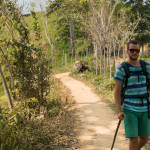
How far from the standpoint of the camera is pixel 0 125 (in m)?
3.38

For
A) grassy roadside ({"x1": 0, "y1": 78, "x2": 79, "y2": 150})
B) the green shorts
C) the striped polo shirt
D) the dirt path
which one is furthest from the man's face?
the dirt path

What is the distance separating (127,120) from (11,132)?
2.20 meters

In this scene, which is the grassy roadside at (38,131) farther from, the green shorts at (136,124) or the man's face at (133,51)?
the man's face at (133,51)

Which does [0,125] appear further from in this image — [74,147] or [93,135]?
[93,135]

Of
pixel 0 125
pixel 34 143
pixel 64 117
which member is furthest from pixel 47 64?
pixel 0 125

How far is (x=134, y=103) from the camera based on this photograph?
304 centimetres

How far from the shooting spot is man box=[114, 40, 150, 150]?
3.02 m

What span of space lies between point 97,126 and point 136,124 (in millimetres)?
3157

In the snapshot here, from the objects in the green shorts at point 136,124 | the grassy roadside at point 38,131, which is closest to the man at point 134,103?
the green shorts at point 136,124

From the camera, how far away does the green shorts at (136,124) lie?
3001 mm

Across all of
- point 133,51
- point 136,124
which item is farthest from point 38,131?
point 133,51

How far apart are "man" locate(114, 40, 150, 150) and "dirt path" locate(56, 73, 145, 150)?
5.26 feet

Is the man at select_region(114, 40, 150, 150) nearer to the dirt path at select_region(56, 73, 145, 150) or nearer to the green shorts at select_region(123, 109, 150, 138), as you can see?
the green shorts at select_region(123, 109, 150, 138)

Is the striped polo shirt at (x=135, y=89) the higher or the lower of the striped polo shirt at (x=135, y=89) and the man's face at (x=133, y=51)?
the lower
